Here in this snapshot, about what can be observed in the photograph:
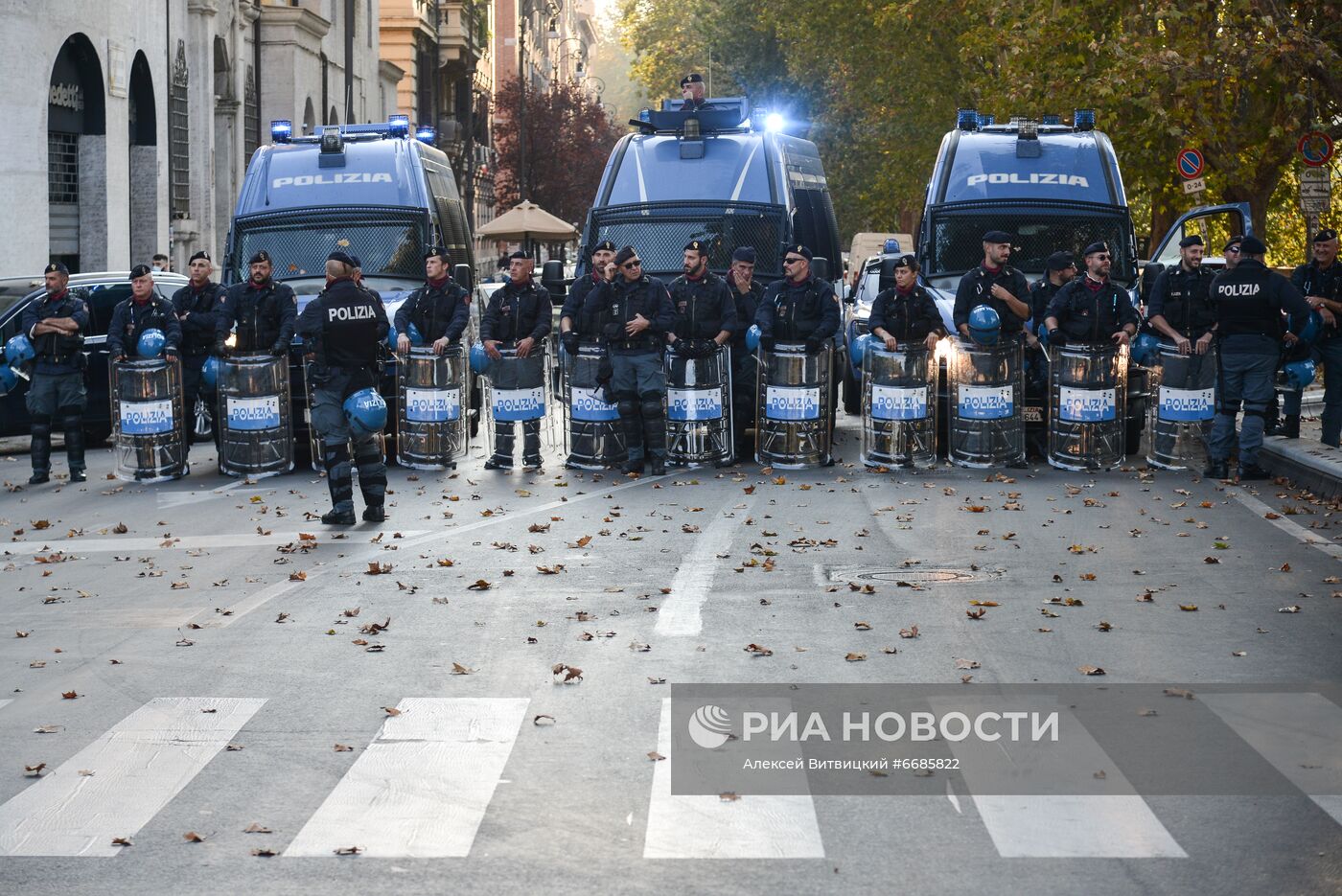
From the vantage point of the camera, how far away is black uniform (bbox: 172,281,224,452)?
17.3 metres

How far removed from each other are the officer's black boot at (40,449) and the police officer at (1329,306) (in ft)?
35.9

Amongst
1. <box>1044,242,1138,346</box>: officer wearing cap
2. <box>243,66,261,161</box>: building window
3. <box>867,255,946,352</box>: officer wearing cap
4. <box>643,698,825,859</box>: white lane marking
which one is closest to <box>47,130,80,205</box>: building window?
<box>243,66,261,161</box>: building window

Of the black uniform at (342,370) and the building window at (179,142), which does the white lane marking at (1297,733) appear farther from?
the building window at (179,142)

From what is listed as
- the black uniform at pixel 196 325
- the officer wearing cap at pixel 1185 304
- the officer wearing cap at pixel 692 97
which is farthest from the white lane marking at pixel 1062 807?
the officer wearing cap at pixel 692 97

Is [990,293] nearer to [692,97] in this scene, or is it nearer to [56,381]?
[692,97]

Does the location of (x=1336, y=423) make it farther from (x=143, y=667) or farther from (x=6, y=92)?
(x=6, y=92)

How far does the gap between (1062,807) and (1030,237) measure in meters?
12.6

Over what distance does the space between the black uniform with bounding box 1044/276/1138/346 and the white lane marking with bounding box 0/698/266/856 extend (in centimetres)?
999

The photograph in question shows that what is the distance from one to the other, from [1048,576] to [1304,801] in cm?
452

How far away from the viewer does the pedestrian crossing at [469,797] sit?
566 centimetres

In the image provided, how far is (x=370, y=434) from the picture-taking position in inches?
524

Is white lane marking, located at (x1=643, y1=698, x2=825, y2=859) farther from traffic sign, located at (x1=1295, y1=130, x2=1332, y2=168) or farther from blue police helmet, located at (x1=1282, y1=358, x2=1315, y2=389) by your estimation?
A: traffic sign, located at (x1=1295, y1=130, x2=1332, y2=168)

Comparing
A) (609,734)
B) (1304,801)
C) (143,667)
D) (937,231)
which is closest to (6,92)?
(937,231)

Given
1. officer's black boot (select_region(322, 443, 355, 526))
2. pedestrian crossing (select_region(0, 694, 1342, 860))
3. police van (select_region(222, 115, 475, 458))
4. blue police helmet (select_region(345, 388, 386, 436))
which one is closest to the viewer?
pedestrian crossing (select_region(0, 694, 1342, 860))
